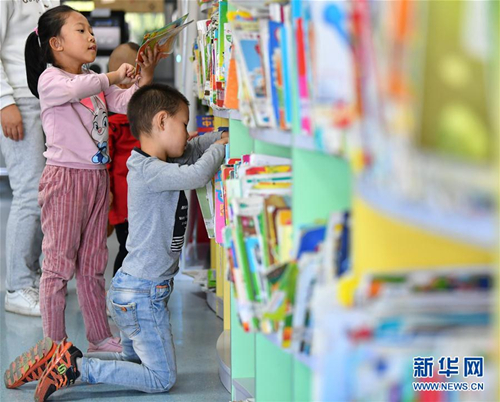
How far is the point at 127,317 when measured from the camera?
8.27ft

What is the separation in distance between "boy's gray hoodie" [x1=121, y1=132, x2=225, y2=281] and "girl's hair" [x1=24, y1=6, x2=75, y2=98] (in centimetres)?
76

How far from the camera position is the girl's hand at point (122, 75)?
290 cm

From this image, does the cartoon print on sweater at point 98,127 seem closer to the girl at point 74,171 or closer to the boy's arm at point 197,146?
the girl at point 74,171

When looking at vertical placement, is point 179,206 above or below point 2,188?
above

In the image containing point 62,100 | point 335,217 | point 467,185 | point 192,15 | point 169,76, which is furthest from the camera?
point 169,76

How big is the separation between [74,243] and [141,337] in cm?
57

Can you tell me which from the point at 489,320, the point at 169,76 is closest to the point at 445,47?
the point at 489,320

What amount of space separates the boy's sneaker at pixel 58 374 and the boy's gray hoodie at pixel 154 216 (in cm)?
32

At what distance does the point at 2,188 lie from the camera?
760 cm

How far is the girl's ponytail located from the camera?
10.3 ft

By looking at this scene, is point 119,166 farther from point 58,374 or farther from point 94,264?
point 58,374

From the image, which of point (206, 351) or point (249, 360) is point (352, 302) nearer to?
point (249, 360)

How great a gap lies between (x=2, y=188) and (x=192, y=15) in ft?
13.8

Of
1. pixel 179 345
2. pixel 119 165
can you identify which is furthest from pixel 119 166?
pixel 179 345
